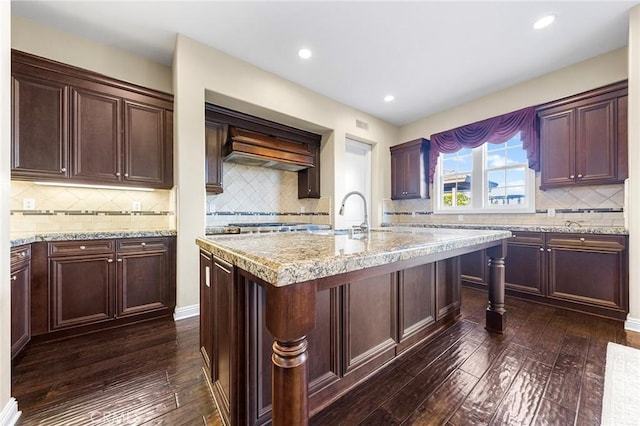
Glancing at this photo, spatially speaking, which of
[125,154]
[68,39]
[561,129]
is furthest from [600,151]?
[68,39]

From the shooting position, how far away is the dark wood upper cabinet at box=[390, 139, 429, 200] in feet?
15.4

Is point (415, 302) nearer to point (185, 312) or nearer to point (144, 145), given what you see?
point (185, 312)

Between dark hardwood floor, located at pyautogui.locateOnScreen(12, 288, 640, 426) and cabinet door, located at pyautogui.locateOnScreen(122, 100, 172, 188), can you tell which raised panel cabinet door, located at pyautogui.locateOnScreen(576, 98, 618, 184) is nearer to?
dark hardwood floor, located at pyautogui.locateOnScreen(12, 288, 640, 426)

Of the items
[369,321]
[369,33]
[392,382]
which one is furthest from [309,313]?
[369,33]

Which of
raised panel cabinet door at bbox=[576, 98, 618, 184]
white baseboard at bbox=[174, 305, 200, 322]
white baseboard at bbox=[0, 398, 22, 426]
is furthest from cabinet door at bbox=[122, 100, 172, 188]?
raised panel cabinet door at bbox=[576, 98, 618, 184]

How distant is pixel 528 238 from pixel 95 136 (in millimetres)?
5067

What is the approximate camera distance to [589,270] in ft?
8.85

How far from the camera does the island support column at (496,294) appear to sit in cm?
223

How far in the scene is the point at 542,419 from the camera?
1.28 metres

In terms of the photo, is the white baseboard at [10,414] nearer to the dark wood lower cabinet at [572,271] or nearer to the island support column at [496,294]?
the island support column at [496,294]

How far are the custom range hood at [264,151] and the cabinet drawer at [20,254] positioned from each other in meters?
2.03

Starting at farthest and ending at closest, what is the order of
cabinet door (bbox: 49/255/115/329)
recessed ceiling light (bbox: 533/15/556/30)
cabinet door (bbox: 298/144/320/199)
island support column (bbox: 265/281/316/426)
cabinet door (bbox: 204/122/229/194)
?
1. cabinet door (bbox: 298/144/320/199)
2. cabinet door (bbox: 204/122/229/194)
3. recessed ceiling light (bbox: 533/15/556/30)
4. cabinet door (bbox: 49/255/115/329)
5. island support column (bbox: 265/281/316/426)

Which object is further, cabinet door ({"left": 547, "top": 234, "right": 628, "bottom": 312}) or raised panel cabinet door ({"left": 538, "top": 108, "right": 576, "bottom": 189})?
raised panel cabinet door ({"left": 538, "top": 108, "right": 576, "bottom": 189})

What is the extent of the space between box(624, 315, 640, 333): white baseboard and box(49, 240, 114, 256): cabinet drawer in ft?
16.1
